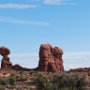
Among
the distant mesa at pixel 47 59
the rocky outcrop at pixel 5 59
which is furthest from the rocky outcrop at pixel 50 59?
the rocky outcrop at pixel 5 59

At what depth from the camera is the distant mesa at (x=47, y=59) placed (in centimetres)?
10312

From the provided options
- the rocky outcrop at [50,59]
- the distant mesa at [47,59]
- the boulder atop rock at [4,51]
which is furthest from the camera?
the boulder atop rock at [4,51]

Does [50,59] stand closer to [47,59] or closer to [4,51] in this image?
[47,59]

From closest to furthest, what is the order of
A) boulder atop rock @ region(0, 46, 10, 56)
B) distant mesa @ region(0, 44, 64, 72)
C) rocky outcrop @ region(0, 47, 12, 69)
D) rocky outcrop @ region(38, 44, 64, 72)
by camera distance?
rocky outcrop @ region(38, 44, 64, 72) < distant mesa @ region(0, 44, 64, 72) < rocky outcrop @ region(0, 47, 12, 69) < boulder atop rock @ region(0, 46, 10, 56)

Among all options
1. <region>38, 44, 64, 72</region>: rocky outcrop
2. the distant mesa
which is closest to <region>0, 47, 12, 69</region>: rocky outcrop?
the distant mesa

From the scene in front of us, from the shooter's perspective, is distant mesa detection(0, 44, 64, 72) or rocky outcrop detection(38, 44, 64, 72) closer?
rocky outcrop detection(38, 44, 64, 72)

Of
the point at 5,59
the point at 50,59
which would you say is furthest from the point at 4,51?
the point at 50,59

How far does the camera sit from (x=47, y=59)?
10406 cm

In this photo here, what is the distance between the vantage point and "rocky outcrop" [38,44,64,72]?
10300 cm

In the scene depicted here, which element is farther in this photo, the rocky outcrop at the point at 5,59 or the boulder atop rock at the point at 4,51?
the boulder atop rock at the point at 4,51

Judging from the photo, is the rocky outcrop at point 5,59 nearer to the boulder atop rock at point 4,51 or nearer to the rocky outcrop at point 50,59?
the boulder atop rock at point 4,51

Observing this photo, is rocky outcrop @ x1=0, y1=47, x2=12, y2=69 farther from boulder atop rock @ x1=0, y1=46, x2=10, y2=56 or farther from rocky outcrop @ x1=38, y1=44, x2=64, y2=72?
rocky outcrop @ x1=38, y1=44, x2=64, y2=72

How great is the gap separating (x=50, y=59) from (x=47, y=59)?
863 millimetres

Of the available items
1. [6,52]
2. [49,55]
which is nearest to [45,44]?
[49,55]
